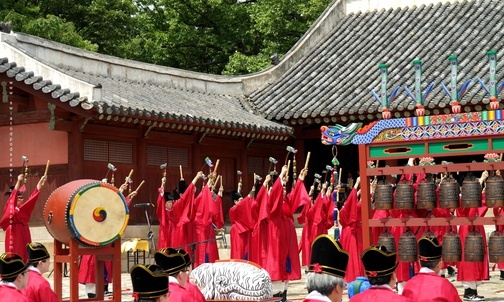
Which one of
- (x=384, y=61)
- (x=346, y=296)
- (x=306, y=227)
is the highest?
(x=384, y=61)

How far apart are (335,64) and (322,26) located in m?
2.03

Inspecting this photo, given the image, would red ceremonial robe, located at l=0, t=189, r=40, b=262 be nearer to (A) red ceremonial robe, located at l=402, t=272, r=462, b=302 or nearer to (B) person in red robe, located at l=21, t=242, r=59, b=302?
(B) person in red robe, located at l=21, t=242, r=59, b=302

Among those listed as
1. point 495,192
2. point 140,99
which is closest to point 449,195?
point 495,192

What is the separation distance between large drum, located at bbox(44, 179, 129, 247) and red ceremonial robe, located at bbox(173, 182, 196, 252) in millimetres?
4007

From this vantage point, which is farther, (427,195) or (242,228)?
(242,228)

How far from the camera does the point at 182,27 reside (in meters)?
31.9

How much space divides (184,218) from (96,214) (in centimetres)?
433

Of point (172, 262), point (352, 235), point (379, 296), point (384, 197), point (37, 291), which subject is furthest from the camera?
point (352, 235)

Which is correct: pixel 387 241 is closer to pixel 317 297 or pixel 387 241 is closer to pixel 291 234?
pixel 291 234

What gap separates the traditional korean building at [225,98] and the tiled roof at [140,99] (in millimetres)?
32

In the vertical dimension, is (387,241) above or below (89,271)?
above

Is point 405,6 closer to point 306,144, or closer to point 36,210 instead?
point 306,144

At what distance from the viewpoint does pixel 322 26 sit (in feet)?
79.4

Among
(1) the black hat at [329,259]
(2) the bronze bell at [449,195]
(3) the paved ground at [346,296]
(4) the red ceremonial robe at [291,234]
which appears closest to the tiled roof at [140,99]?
(3) the paved ground at [346,296]
